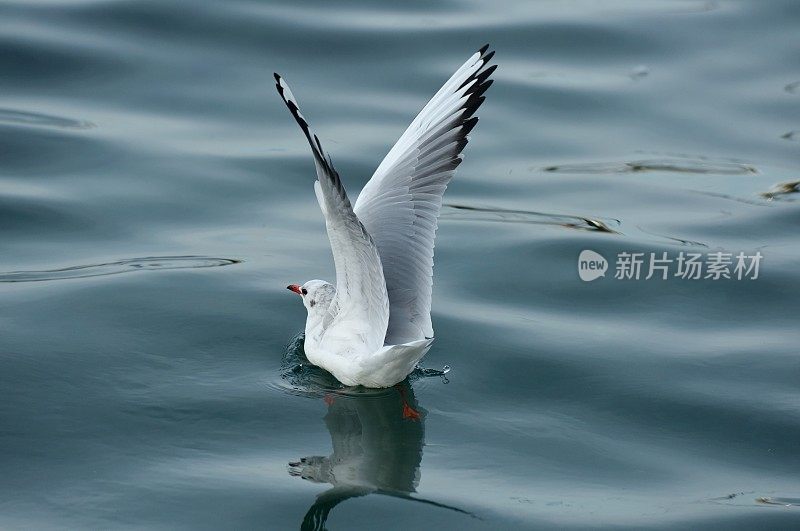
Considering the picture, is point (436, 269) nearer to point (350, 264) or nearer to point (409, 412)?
point (409, 412)

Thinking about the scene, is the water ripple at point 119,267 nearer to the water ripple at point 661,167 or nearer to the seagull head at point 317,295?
the seagull head at point 317,295

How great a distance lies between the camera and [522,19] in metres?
12.6

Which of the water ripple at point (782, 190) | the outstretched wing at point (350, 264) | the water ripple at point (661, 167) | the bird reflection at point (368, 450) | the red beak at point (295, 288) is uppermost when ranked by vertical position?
the water ripple at point (661, 167)

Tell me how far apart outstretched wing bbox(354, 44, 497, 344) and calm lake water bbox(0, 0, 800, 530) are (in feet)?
1.67

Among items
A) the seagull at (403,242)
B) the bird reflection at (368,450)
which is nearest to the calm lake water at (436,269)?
the bird reflection at (368,450)

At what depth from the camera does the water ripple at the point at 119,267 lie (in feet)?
25.4

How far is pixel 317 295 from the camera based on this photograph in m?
6.89

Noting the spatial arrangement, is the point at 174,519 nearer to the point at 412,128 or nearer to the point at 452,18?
the point at 412,128

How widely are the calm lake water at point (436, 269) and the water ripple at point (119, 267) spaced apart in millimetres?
25

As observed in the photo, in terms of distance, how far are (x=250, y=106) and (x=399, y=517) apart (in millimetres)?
6101

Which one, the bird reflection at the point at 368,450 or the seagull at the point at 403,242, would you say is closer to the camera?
the bird reflection at the point at 368,450

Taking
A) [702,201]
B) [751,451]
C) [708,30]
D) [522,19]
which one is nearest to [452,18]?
[522,19]

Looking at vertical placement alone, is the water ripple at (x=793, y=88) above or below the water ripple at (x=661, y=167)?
above

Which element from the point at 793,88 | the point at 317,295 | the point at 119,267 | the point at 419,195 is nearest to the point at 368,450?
the point at 317,295
